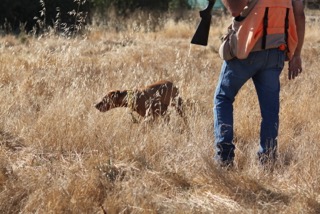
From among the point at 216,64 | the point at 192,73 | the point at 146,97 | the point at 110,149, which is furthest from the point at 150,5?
the point at 110,149

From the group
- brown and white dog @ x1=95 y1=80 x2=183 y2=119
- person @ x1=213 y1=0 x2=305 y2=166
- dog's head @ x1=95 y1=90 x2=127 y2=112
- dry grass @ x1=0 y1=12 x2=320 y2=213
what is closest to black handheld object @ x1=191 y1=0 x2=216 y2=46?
person @ x1=213 y1=0 x2=305 y2=166

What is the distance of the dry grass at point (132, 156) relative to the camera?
10.0 ft

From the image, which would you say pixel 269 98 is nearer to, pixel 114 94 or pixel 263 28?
pixel 263 28

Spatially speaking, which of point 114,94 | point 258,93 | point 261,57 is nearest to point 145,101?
point 114,94

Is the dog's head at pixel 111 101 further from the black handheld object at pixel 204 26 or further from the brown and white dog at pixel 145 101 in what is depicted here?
the black handheld object at pixel 204 26

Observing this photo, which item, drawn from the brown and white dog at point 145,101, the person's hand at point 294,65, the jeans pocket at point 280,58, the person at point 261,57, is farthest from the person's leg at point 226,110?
the brown and white dog at point 145,101

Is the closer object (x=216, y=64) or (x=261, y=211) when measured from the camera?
(x=261, y=211)

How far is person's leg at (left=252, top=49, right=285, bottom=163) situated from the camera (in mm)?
3533

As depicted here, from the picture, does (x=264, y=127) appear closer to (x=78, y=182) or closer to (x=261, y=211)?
(x=261, y=211)

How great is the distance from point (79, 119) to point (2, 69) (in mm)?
2247

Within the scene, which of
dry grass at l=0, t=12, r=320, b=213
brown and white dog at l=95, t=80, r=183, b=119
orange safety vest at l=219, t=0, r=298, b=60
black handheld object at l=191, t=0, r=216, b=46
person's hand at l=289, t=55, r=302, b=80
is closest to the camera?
dry grass at l=0, t=12, r=320, b=213

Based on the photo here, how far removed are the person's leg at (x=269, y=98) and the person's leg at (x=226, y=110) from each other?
116 mm

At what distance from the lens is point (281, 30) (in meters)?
3.48

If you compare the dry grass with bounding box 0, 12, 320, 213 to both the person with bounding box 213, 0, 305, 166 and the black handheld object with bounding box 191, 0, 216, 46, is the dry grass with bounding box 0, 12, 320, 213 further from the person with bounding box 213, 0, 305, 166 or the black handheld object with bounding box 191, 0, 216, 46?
the black handheld object with bounding box 191, 0, 216, 46
